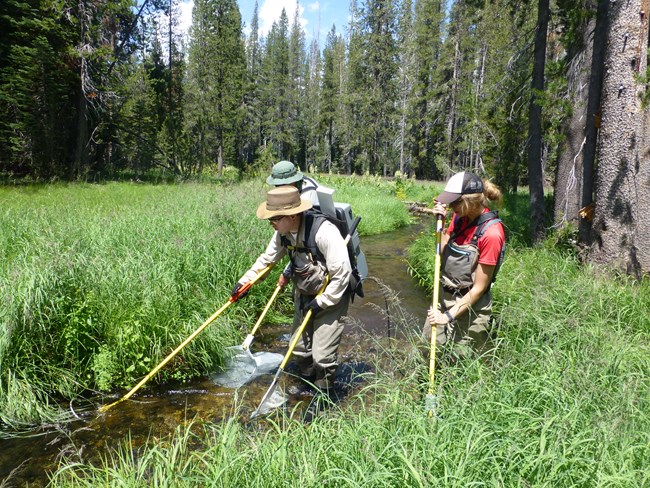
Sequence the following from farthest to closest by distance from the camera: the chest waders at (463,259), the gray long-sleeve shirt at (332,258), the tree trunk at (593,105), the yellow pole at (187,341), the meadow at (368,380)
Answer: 1. the tree trunk at (593,105)
2. the yellow pole at (187,341)
3. the gray long-sleeve shirt at (332,258)
4. the chest waders at (463,259)
5. the meadow at (368,380)

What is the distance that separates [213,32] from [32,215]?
23658mm

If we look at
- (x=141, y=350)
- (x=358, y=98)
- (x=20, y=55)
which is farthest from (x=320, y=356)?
(x=358, y=98)

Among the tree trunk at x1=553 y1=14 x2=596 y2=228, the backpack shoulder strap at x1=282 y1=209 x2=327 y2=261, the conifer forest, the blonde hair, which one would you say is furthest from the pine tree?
the blonde hair

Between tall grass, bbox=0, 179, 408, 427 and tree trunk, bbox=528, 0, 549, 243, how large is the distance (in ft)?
17.2

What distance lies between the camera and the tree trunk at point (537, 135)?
816 centimetres

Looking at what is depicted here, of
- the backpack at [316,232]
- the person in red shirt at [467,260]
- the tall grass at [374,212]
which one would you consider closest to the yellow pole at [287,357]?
the backpack at [316,232]

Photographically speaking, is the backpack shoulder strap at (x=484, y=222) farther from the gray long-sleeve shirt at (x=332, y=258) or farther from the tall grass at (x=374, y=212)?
the tall grass at (x=374, y=212)

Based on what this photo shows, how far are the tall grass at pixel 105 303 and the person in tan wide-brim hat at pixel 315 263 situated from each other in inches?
47.1

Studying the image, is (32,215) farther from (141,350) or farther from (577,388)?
(577,388)

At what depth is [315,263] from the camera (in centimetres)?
384

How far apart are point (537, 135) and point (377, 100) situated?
3101 cm

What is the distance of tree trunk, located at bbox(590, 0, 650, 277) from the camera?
536 centimetres

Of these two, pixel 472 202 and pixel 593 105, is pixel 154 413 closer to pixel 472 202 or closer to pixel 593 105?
pixel 472 202

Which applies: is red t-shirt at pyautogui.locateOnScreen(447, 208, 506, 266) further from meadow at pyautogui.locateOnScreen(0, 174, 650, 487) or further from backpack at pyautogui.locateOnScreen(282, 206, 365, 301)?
backpack at pyautogui.locateOnScreen(282, 206, 365, 301)
